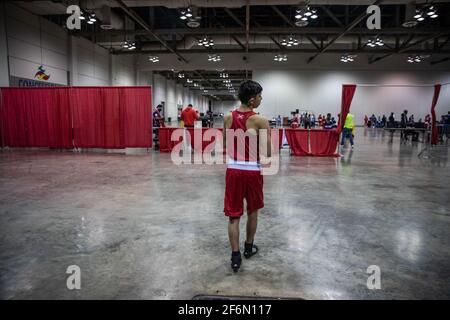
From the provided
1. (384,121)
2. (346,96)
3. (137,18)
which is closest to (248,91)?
(346,96)

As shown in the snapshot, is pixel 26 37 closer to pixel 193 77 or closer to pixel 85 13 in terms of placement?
pixel 85 13

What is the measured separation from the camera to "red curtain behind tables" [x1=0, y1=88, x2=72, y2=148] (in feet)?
37.1

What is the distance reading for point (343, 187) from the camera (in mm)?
6188

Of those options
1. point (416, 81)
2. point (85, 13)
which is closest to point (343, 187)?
point (85, 13)

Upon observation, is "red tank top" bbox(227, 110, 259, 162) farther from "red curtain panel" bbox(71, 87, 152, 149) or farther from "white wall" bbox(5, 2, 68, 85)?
"white wall" bbox(5, 2, 68, 85)

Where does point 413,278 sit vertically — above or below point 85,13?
below

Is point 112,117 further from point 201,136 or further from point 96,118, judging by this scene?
point 201,136

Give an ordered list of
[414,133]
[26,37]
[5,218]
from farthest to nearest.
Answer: [414,133] < [26,37] < [5,218]

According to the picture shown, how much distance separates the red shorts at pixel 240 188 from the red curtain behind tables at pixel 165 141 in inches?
351

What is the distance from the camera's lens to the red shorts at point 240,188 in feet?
8.93

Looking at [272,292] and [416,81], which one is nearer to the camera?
[272,292]

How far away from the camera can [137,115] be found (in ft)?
36.8

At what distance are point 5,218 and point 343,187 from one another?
562 cm

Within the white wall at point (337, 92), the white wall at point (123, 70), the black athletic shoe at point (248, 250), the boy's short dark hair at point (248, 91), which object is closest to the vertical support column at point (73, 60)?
the white wall at point (123, 70)
